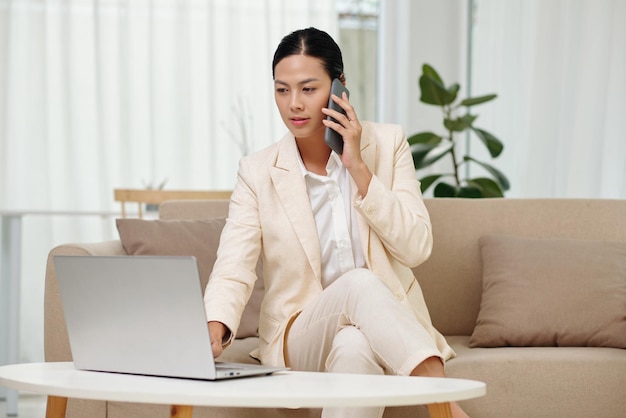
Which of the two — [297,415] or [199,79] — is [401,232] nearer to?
[297,415]

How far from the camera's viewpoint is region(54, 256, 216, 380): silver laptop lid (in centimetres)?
146

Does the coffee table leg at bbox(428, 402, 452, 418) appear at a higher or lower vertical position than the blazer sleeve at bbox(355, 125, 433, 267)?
lower

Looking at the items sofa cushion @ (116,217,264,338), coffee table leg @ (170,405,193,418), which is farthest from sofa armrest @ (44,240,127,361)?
coffee table leg @ (170,405,193,418)

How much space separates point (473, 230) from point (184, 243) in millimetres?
903

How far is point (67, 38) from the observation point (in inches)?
181

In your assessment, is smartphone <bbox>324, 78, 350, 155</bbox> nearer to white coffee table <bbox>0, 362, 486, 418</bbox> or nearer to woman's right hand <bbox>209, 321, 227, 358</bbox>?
woman's right hand <bbox>209, 321, 227, 358</bbox>

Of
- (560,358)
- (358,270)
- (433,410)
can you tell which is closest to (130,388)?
(433,410)

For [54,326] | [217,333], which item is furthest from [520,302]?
[54,326]

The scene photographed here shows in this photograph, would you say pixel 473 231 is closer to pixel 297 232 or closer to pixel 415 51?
pixel 297 232

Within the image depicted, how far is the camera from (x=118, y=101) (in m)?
4.64

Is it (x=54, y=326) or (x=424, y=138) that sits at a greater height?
(x=424, y=138)

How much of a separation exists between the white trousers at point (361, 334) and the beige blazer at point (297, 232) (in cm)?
14

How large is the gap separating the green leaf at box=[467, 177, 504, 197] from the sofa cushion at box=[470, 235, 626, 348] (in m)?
1.20

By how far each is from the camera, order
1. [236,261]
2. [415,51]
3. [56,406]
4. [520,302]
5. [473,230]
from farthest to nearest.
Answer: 1. [415,51]
2. [473,230]
3. [520,302]
4. [236,261]
5. [56,406]
